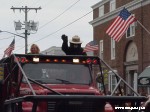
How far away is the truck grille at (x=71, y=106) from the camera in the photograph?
30.4ft

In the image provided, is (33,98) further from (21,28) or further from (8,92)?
(21,28)

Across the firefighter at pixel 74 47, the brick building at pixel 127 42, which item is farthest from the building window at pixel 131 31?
the firefighter at pixel 74 47

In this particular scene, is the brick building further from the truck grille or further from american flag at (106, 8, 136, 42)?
the truck grille

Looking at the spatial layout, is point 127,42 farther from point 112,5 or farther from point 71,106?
point 71,106

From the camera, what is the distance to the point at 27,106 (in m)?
9.67

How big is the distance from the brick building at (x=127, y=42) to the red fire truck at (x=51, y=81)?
18.3m

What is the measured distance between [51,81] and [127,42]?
26330mm

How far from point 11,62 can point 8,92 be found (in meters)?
0.69

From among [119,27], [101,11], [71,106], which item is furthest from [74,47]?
[101,11]

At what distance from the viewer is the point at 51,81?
10.5 m

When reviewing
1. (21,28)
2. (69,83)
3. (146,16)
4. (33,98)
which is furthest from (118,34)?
(21,28)

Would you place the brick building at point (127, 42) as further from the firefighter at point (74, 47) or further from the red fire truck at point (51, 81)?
the red fire truck at point (51, 81)

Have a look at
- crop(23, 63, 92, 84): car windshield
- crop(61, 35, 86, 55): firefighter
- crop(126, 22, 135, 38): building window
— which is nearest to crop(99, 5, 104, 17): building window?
crop(126, 22, 135, 38): building window

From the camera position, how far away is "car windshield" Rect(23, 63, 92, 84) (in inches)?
413
